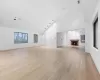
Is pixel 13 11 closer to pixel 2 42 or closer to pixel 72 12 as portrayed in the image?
pixel 2 42

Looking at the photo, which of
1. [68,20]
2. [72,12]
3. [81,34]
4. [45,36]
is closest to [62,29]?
[68,20]

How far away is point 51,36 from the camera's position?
13844mm

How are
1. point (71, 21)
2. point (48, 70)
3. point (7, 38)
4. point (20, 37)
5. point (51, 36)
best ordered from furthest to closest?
point (51, 36), point (20, 37), point (71, 21), point (7, 38), point (48, 70)

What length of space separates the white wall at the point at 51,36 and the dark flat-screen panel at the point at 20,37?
2.86 m

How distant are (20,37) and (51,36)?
370cm

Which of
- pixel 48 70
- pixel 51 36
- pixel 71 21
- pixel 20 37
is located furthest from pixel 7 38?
pixel 48 70

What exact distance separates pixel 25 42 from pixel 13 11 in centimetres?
581

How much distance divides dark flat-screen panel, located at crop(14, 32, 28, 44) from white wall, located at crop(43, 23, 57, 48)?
2.86 metres

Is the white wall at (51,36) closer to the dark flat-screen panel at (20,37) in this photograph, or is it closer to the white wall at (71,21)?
the white wall at (71,21)

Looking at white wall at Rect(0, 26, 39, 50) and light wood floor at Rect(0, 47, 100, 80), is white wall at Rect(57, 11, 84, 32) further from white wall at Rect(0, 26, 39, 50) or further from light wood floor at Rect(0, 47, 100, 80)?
light wood floor at Rect(0, 47, 100, 80)

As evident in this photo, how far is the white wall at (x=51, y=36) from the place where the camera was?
13205 mm

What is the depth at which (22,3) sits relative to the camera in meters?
6.87

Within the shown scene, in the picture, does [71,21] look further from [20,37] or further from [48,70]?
[48,70]

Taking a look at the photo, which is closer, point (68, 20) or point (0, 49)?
point (0, 49)
